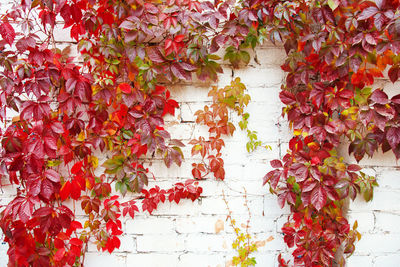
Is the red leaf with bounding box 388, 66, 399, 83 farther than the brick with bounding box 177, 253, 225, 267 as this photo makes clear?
No

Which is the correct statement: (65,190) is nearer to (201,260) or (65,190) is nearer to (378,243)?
(201,260)

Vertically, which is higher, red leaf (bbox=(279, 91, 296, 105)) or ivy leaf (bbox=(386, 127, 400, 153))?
red leaf (bbox=(279, 91, 296, 105))

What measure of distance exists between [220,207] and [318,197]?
45 cm

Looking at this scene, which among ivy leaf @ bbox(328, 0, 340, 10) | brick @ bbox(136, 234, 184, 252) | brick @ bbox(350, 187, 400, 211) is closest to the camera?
ivy leaf @ bbox(328, 0, 340, 10)

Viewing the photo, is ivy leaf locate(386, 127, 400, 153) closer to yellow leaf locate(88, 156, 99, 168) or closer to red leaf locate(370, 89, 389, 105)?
red leaf locate(370, 89, 389, 105)

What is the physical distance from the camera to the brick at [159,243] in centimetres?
141

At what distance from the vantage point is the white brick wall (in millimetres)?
1372

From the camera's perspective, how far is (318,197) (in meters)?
1.19

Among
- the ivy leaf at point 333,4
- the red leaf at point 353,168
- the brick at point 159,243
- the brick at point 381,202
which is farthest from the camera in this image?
the brick at point 159,243

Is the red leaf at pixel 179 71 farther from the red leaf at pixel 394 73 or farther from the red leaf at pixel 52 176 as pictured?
the red leaf at pixel 394 73

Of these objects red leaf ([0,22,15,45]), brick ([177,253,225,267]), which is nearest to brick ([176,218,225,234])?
brick ([177,253,225,267])

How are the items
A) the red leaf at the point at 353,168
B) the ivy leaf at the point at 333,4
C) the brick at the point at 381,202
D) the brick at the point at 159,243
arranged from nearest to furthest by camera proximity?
the ivy leaf at the point at 333,4, the red leaf at the point at 353,168, the brick at the point at 381,202, the brick at the point at 159,243

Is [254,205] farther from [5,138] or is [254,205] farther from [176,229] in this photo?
[5,138]

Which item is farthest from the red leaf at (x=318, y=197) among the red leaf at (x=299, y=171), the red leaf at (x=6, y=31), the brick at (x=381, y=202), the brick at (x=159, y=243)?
the red leaf at (x=6, y=31)
